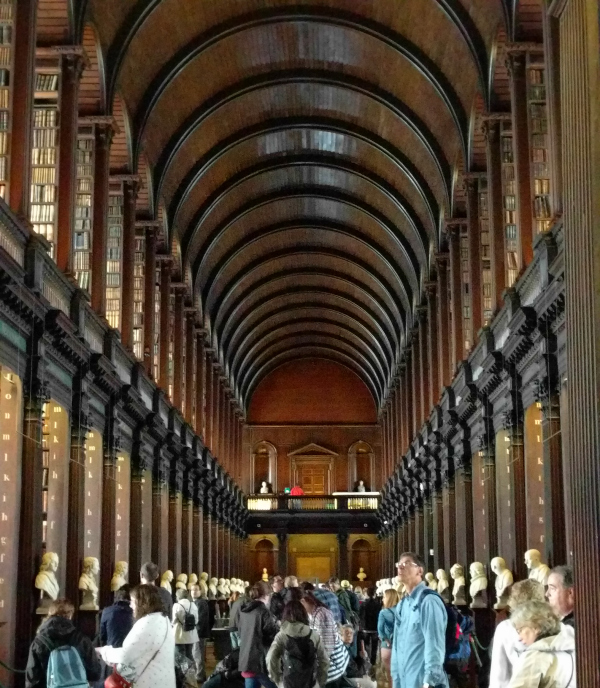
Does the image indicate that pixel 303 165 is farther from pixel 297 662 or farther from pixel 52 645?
pixel 52 645

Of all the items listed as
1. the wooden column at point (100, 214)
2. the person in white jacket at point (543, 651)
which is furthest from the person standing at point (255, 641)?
the wooden column at point (100, 214)

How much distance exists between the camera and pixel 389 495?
4444cm

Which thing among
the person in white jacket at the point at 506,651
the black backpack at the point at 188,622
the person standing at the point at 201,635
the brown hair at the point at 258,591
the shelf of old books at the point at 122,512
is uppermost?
the shelf of old books at the point at 122,512

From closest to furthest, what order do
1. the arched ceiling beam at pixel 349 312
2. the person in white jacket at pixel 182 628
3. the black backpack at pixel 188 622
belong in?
1. the person in white jacket at pixel 182 628
2. the black backpack at pixel 188 622
3. the arched ceiling beam at pixel 349 312

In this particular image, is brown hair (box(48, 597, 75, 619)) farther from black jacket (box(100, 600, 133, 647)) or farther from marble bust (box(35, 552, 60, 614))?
marble bust (box(35, 552, 60, 614))

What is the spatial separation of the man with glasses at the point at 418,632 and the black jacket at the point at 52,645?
242cm

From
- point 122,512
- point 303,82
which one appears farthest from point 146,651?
point 303,82

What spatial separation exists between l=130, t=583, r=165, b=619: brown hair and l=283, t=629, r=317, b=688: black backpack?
4.66 ft

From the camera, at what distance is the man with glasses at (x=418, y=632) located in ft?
23.9

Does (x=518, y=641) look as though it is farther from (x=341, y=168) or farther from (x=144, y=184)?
(x=341, y=168)

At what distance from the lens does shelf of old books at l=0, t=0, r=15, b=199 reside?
48.0ft

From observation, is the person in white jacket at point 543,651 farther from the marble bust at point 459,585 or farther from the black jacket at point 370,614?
the black jacket at point 370,614

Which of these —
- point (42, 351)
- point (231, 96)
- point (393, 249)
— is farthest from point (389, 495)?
point (42, 351)

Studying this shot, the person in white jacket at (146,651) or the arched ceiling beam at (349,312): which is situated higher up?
the arched ceiling beam at (349,312)
